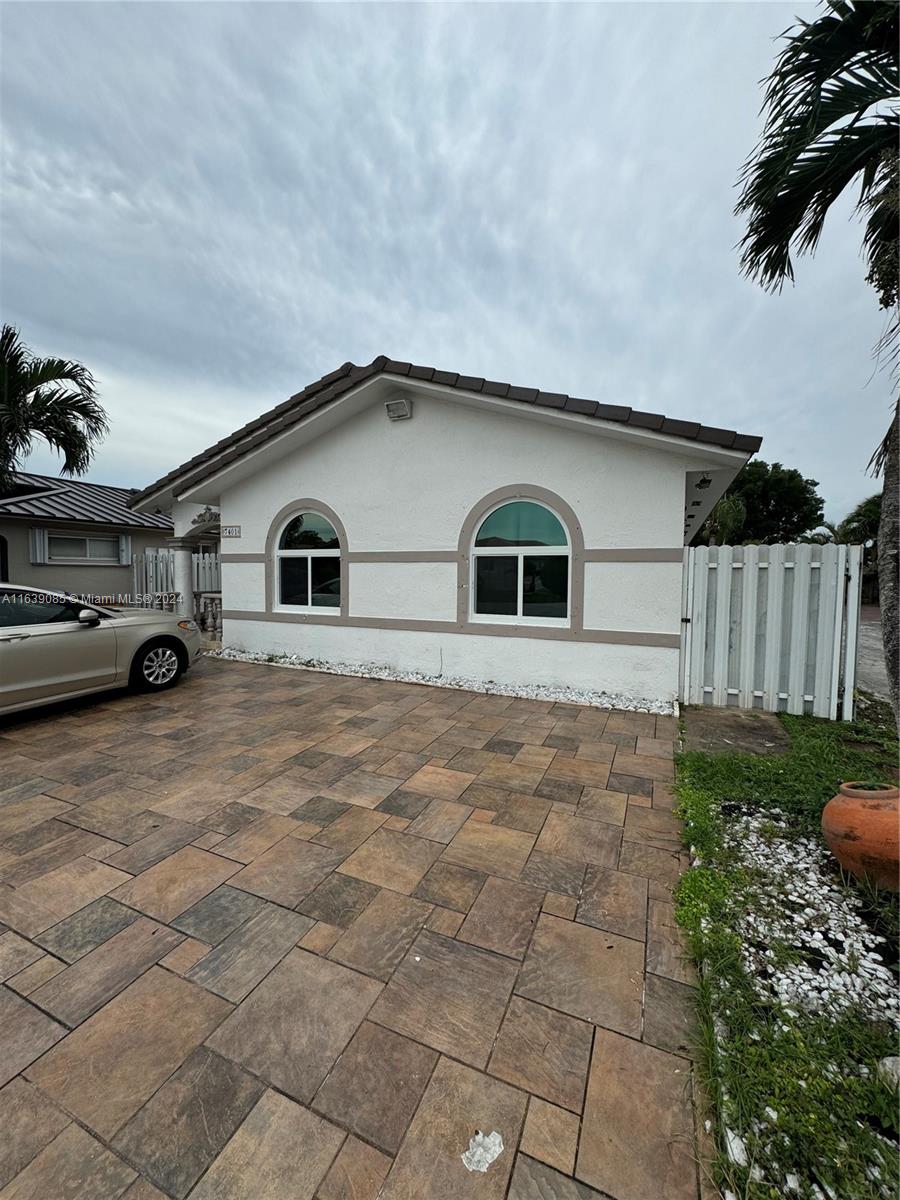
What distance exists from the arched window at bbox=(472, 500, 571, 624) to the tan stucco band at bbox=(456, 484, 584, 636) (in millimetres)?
88

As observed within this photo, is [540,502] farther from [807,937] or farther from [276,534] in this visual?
[807,937]

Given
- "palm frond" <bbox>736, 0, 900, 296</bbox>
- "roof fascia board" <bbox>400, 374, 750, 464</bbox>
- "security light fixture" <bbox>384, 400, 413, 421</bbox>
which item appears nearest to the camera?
"palm frond" <bbox>736, 0, 900, 296</bbox>

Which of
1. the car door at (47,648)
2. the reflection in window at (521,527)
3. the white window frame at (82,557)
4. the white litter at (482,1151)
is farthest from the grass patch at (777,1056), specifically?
the white window frame at (82,557)

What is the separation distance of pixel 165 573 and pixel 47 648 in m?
8.46

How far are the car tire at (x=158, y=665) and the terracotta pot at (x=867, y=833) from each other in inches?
285

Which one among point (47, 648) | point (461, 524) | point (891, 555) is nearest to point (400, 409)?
point (461, 524)

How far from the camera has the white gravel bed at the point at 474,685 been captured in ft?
20.4

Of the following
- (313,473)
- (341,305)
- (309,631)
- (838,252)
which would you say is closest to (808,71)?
(838,252)

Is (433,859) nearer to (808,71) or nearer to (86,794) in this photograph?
(86,794)

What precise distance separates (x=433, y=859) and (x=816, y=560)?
541cm

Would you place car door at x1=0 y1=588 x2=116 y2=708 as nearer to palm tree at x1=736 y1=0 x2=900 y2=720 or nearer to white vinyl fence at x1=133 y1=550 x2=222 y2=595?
Result: white vinyl fence at x1=133 y1=550 x2=222 y2=595

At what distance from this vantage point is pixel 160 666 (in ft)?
21.8

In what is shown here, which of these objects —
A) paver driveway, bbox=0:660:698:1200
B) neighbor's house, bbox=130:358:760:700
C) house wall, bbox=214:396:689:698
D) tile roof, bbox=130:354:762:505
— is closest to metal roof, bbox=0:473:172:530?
tile roof, bbox=130:354:762:505

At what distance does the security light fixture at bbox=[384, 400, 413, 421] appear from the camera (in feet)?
23.9
